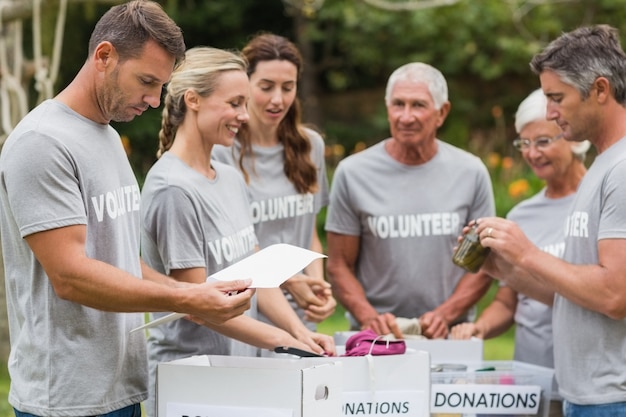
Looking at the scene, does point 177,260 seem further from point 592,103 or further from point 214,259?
point 592,103

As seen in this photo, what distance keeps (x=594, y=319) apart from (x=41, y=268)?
182cm

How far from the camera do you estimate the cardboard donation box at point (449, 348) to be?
3.85 m

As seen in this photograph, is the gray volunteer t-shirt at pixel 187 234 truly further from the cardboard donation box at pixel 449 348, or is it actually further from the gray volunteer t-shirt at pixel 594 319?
the gray volunteer t-shirt at pixel 594 319

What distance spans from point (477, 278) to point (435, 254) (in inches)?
8.6

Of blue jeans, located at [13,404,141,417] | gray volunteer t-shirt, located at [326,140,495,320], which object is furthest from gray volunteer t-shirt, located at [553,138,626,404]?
blue jeans, located at [13,404,141,417]

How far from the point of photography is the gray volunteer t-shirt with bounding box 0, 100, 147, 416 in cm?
266

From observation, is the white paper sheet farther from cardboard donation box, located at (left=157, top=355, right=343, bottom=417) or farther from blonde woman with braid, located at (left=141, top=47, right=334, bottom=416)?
blonde woman with braid, located at (left=141, top=47, right=334, bottom=416)

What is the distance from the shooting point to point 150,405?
334cm

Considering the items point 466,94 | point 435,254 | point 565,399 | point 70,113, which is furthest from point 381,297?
point 466,94

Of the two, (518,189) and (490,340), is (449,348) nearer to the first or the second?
(518,189)

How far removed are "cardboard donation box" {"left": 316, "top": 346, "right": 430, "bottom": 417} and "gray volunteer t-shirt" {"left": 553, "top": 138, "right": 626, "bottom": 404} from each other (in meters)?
0.58

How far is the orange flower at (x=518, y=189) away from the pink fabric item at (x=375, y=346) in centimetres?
540

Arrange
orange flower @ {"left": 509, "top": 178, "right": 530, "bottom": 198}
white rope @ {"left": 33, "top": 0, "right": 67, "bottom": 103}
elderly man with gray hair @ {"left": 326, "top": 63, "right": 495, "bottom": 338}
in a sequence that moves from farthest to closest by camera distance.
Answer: orange flower @ {"left": 509, "top": 178, "right": 530, "bottom": 198}, white rope @ {"left": 33, "top": 0, "right": 67, "bottom": 103}, elderly man with gray hair @ {"left": 326, "top": 63, "right": 495, "bottom": 338}

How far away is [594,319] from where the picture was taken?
3.45 metres
